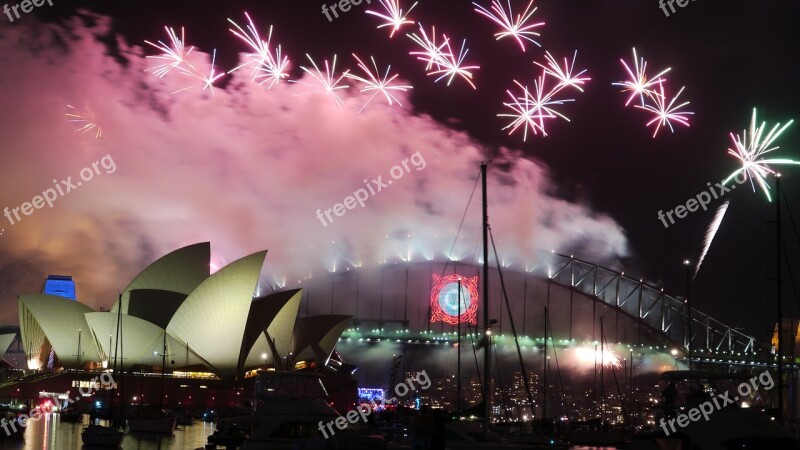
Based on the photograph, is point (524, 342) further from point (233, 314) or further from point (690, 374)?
point (690, 374)

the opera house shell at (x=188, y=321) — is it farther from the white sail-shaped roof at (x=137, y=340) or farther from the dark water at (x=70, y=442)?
the dark water at (x=70, y=442)

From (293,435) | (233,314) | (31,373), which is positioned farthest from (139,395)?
(293,435)

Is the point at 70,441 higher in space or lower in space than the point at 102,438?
lower

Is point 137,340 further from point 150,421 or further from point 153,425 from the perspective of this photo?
point 153,425

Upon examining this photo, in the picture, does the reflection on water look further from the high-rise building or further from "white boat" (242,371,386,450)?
the high-rise building

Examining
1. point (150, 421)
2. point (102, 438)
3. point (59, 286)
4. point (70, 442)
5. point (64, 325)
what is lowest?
point (70, 442)

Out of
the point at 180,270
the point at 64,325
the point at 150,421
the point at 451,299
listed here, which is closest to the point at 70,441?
the point at 150,421

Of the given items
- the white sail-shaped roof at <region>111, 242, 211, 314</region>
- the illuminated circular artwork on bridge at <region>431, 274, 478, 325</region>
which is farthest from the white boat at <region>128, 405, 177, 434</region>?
the illuminated circular artwork on bridge at <region>431, 274, 478, 325</region>
